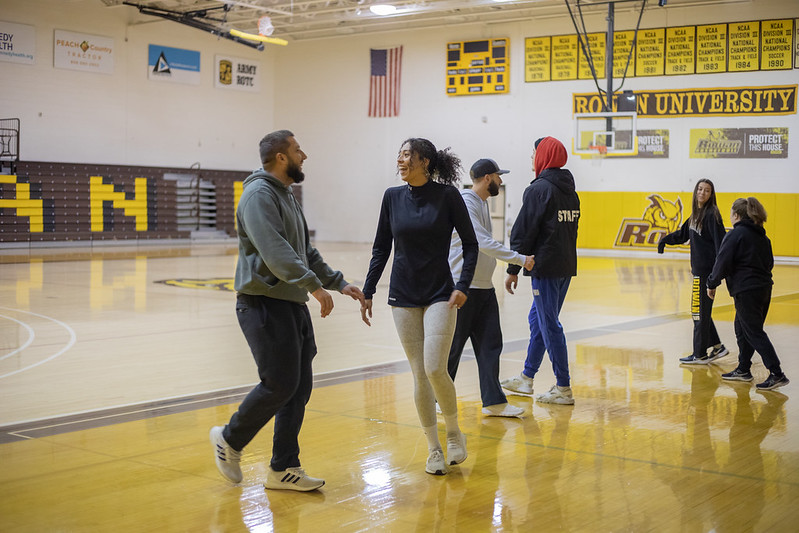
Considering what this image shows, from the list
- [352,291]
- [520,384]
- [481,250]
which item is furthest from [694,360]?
[352,291]

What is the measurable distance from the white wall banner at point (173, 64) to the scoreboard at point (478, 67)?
8.97m

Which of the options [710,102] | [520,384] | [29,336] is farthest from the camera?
[710,102]

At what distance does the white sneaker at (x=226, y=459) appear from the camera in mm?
4484

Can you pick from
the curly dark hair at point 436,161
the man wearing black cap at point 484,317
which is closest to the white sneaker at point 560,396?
the man wearing black cap at point 484,317

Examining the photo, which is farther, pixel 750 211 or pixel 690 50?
pixel 690 50

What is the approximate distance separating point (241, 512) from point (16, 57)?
82.9 ft

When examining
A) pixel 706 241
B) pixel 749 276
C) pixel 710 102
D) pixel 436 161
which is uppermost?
pixel 710 102

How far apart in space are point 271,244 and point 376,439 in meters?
1.83

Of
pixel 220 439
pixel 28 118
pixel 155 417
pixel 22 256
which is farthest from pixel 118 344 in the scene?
pixel 28 118

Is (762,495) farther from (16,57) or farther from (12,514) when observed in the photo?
(16,57)

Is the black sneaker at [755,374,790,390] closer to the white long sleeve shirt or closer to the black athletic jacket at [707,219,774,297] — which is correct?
the black athletic jacket at [707,219,774,297]

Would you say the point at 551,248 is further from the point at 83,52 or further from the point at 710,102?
the point at 83,52

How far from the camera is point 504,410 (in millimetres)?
6246

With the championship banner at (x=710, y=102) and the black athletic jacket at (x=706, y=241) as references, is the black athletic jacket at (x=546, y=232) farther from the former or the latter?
the championship banner at (x=710, y=102)
